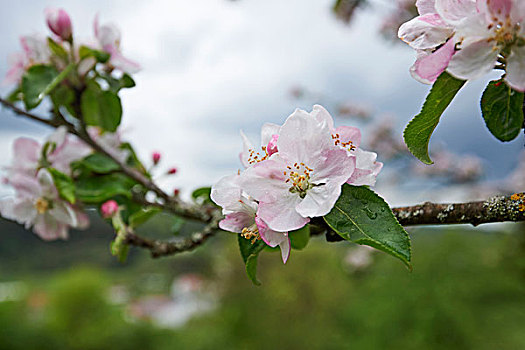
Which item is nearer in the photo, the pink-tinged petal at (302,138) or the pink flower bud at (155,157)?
the pink-tinged petal at (302,138)

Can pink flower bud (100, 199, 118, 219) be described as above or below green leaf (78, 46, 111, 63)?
below

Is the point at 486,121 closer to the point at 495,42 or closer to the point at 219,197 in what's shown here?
the point at 495,42

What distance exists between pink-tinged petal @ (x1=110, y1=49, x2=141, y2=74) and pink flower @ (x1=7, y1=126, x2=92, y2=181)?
17cm

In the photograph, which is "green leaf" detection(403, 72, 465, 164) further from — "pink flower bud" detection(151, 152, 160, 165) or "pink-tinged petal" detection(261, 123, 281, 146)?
"pink flower bud" detection(151, 152, 160, 165)

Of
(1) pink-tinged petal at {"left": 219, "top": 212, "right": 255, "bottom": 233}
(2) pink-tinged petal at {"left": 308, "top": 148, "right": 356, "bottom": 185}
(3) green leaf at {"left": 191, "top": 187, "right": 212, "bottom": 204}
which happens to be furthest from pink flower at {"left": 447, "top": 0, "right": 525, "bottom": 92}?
(3) green leaf at {"left": 191, "top": 187, "right": 212, "bottom": 204}

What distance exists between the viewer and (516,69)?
34cm

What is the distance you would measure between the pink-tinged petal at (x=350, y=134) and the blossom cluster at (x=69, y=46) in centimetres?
58

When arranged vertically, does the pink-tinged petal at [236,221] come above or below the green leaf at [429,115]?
below

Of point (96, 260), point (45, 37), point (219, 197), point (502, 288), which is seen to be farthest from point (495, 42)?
point (96, 260)

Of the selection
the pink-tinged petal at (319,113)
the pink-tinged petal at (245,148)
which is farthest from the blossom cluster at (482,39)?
the pink-tinged petal at (245,148)

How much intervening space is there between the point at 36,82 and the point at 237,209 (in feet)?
2.08

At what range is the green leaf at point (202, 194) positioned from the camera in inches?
29.9

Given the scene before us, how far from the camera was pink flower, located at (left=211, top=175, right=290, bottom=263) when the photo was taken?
420 mm

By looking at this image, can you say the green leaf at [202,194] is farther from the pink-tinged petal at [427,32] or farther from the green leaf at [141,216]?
the pink-tinged petal at [427,32]
